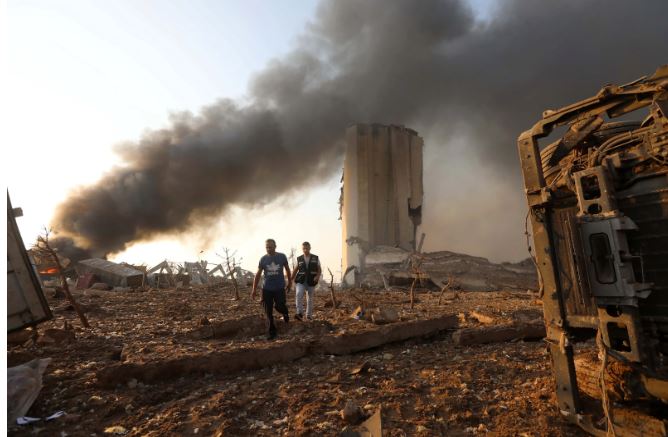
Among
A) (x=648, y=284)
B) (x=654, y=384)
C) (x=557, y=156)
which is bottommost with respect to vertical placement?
(x=654, y=384)

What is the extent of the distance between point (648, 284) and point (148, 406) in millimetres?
3967

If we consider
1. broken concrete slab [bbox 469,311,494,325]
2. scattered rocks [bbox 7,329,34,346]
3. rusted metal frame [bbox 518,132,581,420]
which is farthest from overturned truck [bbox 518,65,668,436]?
scattered rocks [bbox 7,329,34,346]

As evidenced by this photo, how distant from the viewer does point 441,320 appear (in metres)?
5.48

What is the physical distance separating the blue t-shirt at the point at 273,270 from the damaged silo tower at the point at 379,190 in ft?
49.2

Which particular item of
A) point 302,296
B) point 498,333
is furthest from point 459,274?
point 498,333

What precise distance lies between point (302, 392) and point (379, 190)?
64.0 feet

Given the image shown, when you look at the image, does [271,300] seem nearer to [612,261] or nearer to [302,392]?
[302,392]

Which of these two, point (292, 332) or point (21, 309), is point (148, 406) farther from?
point (292, 332)

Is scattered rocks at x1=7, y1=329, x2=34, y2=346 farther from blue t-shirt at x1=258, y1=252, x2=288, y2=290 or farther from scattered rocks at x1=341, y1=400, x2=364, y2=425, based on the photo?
scattered rocks at x1=341, y1=400, x2=364, y2=425

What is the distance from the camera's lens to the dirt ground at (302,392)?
2.65 m

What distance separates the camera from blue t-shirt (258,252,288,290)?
573 centimetres

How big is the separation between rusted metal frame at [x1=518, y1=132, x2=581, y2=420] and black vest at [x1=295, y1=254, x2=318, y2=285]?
4.56 m

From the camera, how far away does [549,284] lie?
264 centimetres

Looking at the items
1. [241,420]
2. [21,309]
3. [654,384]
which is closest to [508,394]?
[654,384]
